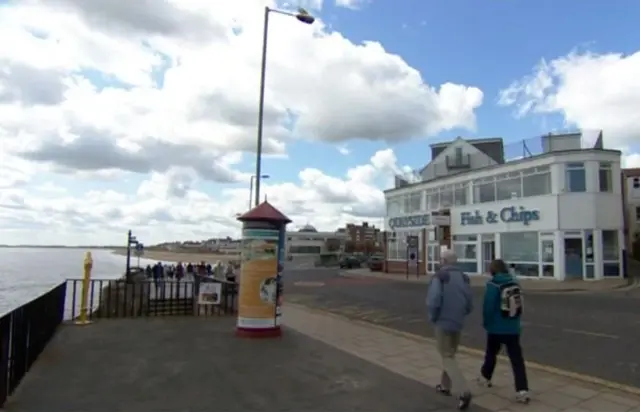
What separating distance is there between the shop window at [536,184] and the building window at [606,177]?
258cm

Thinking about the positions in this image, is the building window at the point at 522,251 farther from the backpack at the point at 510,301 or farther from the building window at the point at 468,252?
the backpack at the point at 510,301

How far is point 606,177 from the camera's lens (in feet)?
94.2

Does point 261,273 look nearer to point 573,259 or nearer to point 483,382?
point 483,382

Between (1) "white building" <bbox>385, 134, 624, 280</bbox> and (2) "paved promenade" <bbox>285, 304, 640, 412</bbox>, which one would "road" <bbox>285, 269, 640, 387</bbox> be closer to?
(2) "paved promenade" <bbox>285, 304, 640, 412</bbox>

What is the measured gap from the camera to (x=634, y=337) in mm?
10625

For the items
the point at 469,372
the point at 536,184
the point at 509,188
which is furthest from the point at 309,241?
the point at 469,372

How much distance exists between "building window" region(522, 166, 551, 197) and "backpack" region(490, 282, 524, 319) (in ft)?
84.6

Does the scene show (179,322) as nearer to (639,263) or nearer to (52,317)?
(52,317)

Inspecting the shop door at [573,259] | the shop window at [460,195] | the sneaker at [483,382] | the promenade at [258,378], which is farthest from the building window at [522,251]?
the sneaker at [483,382]

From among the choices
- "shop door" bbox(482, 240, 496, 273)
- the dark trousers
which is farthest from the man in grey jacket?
"shop door" bbox(482, 240, 496, 273)

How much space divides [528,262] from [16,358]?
29.2 m

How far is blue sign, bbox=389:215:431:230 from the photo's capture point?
40781 millimetres

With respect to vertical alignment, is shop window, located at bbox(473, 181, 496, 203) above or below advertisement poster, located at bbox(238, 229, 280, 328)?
above

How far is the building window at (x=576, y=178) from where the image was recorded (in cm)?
2855
